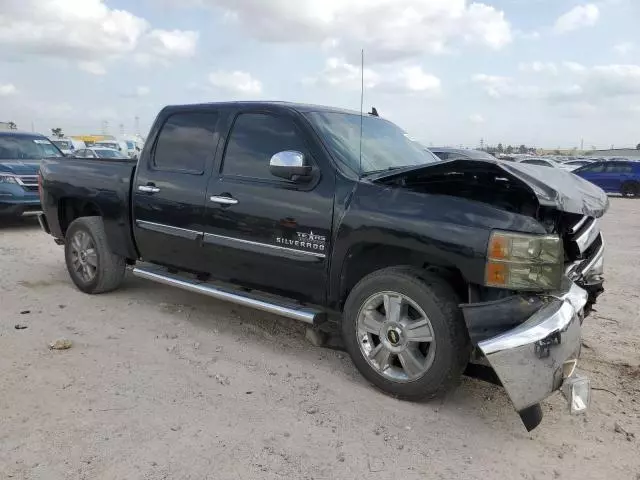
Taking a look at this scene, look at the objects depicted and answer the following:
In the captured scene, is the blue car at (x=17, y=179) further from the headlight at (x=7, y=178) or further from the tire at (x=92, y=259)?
the tire at (x=92, y=259)

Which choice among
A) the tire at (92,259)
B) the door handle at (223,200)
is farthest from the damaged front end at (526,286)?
the tire at (92,259)

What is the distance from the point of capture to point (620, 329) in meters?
4.79

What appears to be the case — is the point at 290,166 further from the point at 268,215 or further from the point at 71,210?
the point at 71,210

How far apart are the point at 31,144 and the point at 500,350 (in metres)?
10.8

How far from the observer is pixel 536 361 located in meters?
2.86

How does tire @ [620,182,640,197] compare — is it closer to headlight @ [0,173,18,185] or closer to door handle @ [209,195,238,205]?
headlight @ [0,173,18,185]

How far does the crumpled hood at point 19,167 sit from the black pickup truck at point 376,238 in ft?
18.2

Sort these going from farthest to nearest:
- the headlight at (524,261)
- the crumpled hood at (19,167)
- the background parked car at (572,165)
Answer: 1. the background parked car at (572,165)
2. the crumpled hood at (19,167)
3. the headlight at (524,261)

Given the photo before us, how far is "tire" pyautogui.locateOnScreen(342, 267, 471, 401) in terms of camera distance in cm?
325

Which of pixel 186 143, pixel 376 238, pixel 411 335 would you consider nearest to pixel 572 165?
pixel 186 143

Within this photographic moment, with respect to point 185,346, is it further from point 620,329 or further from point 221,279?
point 620,329

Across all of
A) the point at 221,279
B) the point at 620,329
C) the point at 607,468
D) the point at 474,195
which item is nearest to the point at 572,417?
the point at 607,468

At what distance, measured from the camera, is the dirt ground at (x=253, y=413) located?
2820 millimetres

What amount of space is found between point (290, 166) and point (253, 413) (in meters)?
1.57
